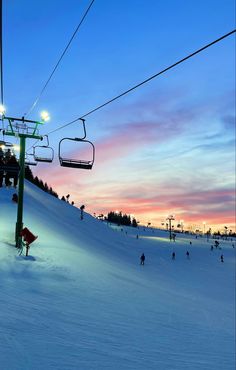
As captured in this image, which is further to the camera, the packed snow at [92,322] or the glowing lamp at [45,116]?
the glowing lamp at [45,116]

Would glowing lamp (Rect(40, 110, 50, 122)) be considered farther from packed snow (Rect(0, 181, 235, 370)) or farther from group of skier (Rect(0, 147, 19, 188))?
packed snow (Rect(0, 181, 235, 370))

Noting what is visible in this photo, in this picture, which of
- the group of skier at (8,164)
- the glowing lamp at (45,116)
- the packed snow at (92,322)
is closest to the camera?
the packed snow at (92,322)

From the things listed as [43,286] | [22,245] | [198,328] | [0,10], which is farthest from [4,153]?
[0,10]

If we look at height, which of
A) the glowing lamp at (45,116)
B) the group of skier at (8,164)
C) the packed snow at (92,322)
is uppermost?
the glowing lamp at (45,116)

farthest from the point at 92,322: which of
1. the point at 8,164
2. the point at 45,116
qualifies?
the point at 45,116

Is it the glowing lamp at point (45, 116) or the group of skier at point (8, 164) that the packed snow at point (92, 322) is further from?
the glowing lamp at point (45, 116)

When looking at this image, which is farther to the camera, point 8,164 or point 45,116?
point 45,116

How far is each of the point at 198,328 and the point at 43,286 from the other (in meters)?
5.66

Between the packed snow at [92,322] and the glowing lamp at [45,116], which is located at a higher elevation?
the glowing lamp at [45,116]

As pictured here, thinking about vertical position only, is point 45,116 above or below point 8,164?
above

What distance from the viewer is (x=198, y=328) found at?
13203 mm

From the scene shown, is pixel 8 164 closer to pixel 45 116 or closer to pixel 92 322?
pixel 45 116

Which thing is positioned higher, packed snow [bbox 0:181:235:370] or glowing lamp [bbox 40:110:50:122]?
glowing lamp [bbox 40:110:50:122]

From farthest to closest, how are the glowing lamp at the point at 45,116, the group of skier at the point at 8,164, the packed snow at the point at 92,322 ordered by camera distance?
1. the glowing lamp at the point at 45,116
2. the group of skier at the point at 8,164
3. the packed snow at the point at 92,322
